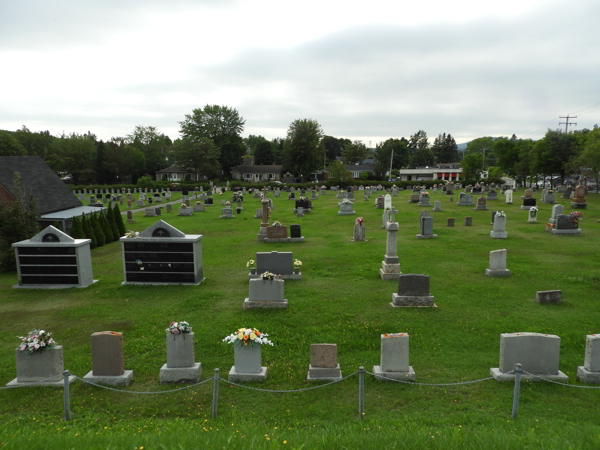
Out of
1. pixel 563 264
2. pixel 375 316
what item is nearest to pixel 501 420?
pixel 375 316

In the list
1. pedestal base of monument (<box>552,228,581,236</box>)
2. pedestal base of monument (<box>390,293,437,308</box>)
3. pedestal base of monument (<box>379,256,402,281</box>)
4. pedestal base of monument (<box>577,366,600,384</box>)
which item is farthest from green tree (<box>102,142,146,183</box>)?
pedestal base of monument (<box>577,366,600,384</box>)

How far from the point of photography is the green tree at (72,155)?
248 ft

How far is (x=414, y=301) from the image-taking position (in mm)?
12695

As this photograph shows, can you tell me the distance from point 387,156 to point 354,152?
1826cm

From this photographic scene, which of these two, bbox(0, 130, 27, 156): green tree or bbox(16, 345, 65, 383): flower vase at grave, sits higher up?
bbox(0, 130, 27, 156): green tree

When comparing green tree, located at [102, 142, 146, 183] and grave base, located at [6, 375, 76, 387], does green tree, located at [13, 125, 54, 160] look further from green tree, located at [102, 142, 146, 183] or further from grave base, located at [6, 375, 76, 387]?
grave base, located at [6, 375, 76, 387]

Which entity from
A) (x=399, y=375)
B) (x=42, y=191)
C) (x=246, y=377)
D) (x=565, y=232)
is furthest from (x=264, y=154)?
(x=399, y=375)

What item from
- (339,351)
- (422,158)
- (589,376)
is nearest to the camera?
(589,376)

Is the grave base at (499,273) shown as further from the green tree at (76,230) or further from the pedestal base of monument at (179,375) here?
the green tree at (76,230)

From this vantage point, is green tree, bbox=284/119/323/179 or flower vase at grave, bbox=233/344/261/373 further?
green tree, bbox=284/119/323/179

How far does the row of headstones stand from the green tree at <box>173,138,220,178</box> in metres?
73.2

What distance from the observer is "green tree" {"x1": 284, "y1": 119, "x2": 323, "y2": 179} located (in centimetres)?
8588

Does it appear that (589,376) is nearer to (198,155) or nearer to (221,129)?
(198,155)

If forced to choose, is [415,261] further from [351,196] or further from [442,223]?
[351,196]
